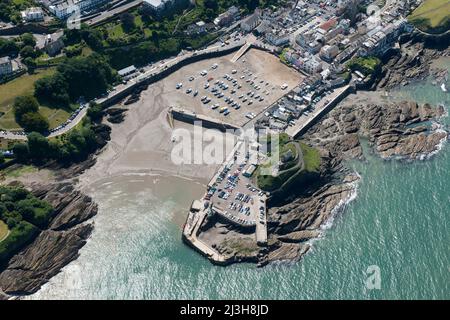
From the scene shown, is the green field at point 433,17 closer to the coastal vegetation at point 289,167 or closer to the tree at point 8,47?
the coastal vegetation at point 289,167

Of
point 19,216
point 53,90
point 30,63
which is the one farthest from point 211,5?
point 19,216

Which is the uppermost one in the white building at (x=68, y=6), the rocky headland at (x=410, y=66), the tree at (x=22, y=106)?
the white building at (x=68, y=6)

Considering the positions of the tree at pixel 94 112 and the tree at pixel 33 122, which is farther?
the tree at pixel 94 112

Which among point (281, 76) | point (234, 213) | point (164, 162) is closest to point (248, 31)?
point (281, 76)

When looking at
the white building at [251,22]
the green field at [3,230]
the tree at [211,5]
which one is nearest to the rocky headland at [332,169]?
the white building at [251,22]

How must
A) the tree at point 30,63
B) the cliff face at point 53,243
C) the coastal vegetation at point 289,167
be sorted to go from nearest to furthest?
the cliff face at point 53,243
the coastal vegetation at point 289,167
the tree at point 30,63

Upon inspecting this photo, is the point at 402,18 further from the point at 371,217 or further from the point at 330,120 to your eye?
the point at 371,217

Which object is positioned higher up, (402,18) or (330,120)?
(402,18)
